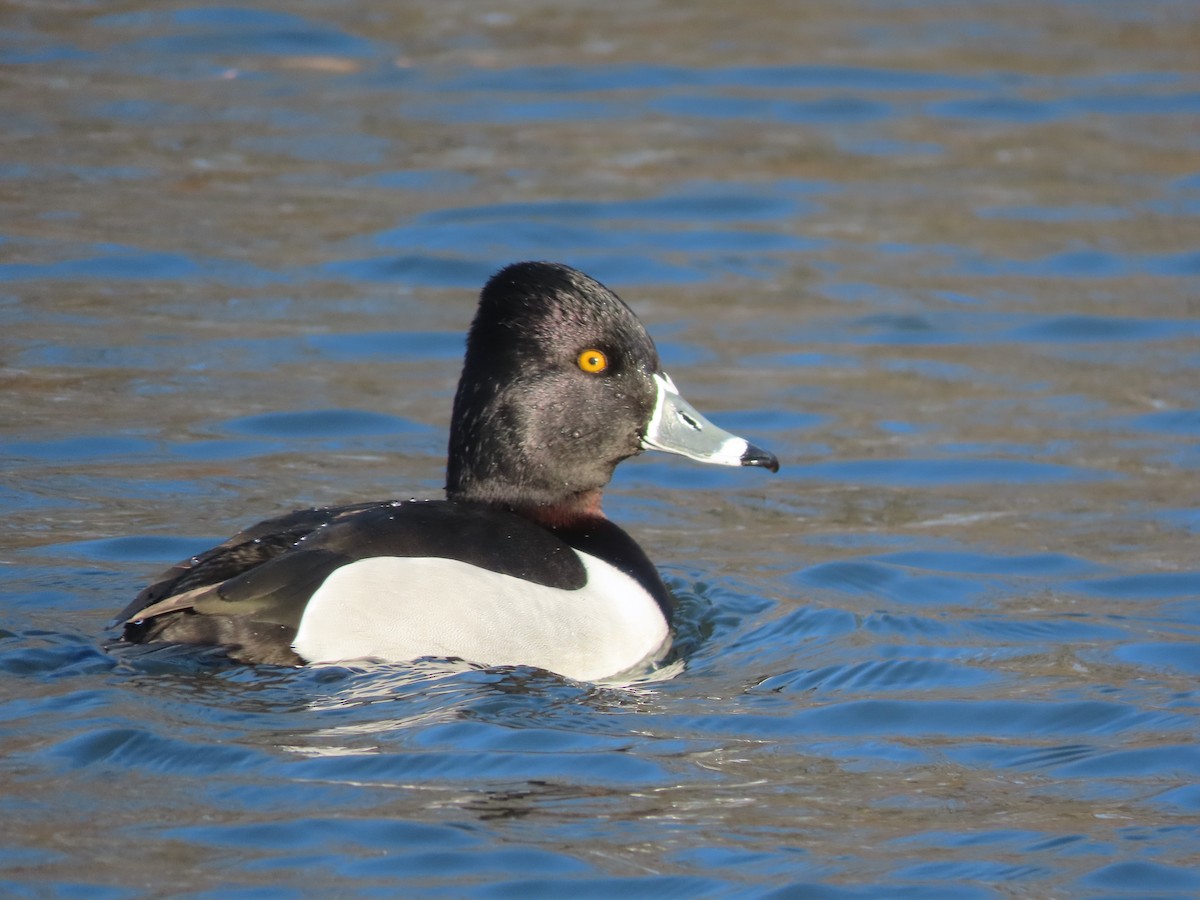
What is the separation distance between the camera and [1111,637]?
6.60m

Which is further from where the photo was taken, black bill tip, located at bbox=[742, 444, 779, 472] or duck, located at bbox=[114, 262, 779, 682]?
black bill tip, located at bbox=[742, 444, 779, 472]

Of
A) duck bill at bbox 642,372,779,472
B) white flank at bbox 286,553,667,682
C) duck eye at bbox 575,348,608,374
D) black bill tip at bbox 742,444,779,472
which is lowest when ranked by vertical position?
white flank at bbox 286,553,667,682

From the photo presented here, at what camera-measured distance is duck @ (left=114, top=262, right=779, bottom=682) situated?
215 inches

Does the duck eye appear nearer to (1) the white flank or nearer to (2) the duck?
(2) the duck

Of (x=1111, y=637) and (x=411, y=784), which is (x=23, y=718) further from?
(x=1111, y=637)

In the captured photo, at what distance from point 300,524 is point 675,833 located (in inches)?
66.0

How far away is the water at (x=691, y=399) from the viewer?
4785 millimetres

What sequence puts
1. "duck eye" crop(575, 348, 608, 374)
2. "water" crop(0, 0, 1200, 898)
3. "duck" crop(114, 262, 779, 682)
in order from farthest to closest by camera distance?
"duck eye" crop(575, 348, 608, 374)
"duck" crop(114, 262, 779, 682)
"water" crop(0, 0, 1200, 898)

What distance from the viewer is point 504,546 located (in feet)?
19.0

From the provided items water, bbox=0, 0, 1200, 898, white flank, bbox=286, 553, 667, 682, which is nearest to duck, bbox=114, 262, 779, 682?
white flank, bbox=286, 553, 667, 682

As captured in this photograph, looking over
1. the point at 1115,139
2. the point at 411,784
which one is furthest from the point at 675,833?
the point at 1115,139

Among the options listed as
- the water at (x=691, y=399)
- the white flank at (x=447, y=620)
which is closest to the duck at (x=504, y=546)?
the white flank at (x=447, y=620)

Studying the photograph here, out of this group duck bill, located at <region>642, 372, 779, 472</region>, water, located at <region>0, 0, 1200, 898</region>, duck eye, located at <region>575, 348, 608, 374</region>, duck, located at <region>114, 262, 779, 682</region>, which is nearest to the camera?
water, located at <region>0, 0, 1200, 898</region>

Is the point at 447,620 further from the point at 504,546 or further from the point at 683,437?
the point at 683,437
